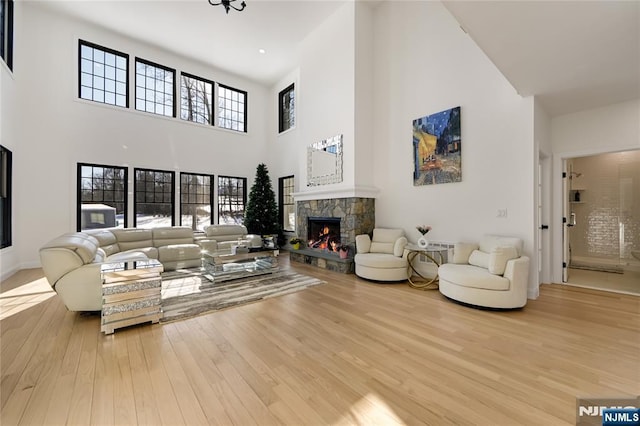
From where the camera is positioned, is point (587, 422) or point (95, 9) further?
point (95, 9)

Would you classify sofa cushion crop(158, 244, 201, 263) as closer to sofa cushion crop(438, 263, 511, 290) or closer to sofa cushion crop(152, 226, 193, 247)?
sofa cushion crop(152, 226, 193, 247)

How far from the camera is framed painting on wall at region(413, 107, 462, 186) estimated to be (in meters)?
4.48

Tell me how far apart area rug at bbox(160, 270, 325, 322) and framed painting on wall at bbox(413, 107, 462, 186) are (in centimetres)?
274

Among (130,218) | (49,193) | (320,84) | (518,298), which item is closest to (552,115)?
(518,298)

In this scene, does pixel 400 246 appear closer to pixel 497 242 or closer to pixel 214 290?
pixel 497 242

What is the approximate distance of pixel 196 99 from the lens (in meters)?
7.86

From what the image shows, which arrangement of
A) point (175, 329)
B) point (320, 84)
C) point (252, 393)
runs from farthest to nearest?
1. point (320, 84)
2. point (175, 329)
3. point (252, 393)

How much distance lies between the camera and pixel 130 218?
6629mm

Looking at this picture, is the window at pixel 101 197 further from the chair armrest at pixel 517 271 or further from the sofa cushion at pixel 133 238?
the chair armrest at pixel 517 271

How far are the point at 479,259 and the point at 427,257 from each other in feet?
3.16

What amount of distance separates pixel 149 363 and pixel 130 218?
569 cm

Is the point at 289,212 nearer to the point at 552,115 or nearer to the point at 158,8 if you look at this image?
the point at 158,8

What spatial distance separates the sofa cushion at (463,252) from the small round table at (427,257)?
0.65 feet

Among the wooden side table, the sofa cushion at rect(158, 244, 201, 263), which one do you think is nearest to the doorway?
the wooden side table
